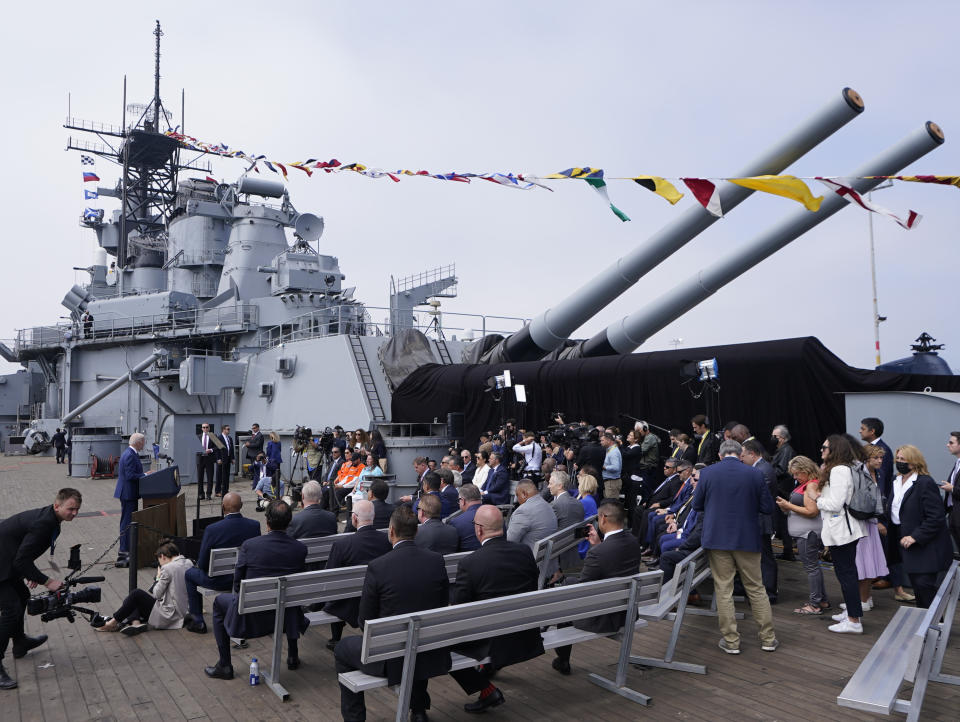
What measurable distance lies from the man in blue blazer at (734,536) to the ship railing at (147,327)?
17.9 metres

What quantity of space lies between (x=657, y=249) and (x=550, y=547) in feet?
16.8

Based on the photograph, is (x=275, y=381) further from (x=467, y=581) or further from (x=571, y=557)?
(x=467, y=581)

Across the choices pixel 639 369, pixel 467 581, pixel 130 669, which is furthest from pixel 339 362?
pixel 467 581

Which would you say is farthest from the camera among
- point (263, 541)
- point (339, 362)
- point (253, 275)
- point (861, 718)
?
point (253, 275)

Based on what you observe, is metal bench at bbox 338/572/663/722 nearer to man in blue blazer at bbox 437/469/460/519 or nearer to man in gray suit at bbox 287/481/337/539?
man in gray suit at bbox 287/481/337/539

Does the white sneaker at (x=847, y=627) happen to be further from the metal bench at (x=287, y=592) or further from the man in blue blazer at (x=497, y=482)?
the man in blue blazer at (x=497, y=482)

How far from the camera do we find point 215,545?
541 cm

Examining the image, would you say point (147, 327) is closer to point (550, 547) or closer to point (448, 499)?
point (448, 499)

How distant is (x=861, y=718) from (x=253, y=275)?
851 inches

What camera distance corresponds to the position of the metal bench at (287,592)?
424cm

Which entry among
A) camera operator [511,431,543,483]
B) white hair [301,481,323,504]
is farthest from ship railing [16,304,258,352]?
white hair [301,481,323,504]

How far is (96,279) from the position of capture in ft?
103

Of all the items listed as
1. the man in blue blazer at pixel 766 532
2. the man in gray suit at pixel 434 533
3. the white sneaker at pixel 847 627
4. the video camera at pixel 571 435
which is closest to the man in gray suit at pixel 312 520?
the man in gray suit at pixel 434 533

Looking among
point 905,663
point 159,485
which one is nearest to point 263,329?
point 159,485
